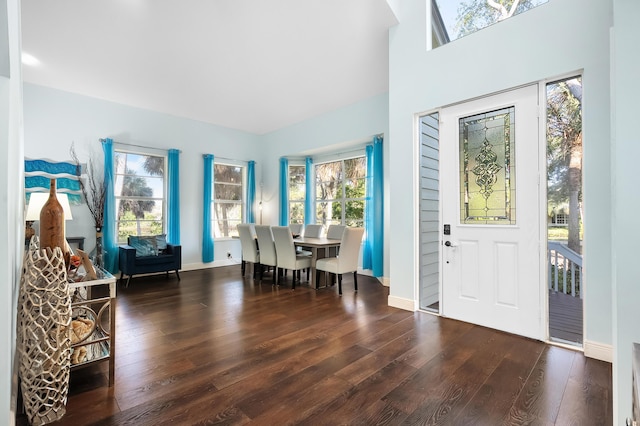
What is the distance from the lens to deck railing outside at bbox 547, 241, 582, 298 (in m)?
4.07

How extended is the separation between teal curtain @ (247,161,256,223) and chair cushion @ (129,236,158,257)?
7.22ft

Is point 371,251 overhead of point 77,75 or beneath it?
beneath

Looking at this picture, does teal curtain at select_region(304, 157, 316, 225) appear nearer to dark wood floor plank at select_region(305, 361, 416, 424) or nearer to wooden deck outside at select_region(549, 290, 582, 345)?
wooden deck outside at select_region(549, 290, 582, 345)

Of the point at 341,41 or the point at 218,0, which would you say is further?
the point at 341,41

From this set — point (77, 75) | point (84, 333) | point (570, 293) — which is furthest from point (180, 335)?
point (570, 293)

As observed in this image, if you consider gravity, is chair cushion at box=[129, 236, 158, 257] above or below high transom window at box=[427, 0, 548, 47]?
below

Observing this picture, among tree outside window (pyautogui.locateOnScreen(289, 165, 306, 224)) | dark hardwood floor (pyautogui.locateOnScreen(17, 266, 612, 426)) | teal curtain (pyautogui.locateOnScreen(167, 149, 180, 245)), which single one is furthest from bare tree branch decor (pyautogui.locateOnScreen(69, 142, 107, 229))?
tree outside window (pyautogui.locateOnScreen(289, 165, 306, 224))

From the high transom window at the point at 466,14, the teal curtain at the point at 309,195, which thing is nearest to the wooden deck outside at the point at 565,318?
the high transom window at the point at 466,14

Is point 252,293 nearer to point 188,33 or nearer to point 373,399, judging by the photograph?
point 373,399

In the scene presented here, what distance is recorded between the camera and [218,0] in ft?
9.55

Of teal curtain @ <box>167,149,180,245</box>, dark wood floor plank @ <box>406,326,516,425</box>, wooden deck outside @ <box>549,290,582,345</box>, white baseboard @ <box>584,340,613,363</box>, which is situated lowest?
wooden deck outside @ <box>549,290,582,345</box>

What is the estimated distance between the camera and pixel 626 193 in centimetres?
122

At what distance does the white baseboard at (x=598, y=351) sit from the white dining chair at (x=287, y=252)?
3.36 m

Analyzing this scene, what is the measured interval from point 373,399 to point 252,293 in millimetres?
2786
